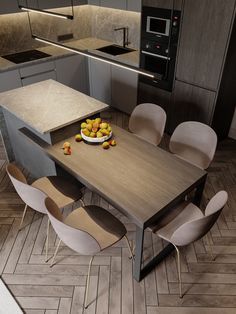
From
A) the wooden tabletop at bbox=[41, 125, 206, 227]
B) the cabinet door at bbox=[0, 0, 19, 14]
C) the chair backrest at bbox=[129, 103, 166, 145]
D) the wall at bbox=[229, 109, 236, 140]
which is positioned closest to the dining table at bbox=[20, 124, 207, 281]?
the wooden tabletop at bbox=[41, 125, 206, 227]

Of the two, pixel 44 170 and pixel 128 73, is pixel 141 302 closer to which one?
pixel 44 170

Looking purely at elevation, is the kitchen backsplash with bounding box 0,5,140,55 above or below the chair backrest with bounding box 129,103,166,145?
above

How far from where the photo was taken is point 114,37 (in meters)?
4.95

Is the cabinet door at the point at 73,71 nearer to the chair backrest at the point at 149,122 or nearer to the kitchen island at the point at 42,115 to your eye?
the kitchen island at the point at 42,115

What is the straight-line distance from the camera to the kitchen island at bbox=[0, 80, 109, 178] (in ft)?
8.67

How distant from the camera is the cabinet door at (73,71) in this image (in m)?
4.60

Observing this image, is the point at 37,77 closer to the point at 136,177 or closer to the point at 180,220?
the point at 136,177

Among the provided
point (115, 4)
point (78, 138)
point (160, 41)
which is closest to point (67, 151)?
point (78, 138)

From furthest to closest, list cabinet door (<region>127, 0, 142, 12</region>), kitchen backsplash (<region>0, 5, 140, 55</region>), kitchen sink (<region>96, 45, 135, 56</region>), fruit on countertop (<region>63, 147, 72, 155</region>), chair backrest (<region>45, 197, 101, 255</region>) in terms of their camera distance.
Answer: kitchen sink (<region>96, 45, 135, 56</region>) < kitchen backsplash (<region>0, 5, 140, 55</region>) < cabinet door (<region>127, 0, 142, 12</region>) < fruit on countertop (<region>63, 147, 72, 155</region>) < chair backrest (<region>45, 197, 101, 255</region>)

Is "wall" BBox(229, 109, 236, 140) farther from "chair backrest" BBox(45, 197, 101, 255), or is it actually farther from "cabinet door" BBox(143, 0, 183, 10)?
"chair backrest" BBox(45, 197, 101, 255)

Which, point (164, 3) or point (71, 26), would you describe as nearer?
point (164, 3)

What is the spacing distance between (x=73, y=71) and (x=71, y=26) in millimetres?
896

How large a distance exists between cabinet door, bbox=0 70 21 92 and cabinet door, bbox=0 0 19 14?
0.84m

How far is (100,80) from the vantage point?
16.1 ft
